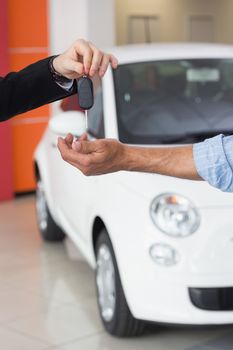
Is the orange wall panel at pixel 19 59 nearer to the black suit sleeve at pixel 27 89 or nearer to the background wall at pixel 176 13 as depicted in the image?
the background wall at pixel 176 13

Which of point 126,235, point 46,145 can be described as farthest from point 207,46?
point 126,235

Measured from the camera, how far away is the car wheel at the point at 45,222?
646 centimetres

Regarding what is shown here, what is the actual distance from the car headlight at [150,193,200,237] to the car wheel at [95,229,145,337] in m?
0.41

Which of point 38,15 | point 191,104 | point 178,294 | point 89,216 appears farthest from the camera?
point 38,15

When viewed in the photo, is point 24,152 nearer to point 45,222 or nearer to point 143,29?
point 45,222

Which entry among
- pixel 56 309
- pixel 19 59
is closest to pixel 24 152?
pixel 19 59

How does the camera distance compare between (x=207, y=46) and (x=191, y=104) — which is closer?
(x=191, y=104)

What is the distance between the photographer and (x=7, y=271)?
583 centimetres

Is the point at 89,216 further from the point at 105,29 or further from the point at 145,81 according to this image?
the point at 105,29

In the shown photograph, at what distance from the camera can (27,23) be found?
8602 mm

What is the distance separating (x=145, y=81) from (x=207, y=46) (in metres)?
0.65

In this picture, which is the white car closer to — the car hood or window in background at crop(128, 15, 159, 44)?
the car hood

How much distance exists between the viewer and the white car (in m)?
3.87

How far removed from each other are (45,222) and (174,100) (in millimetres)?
2010
